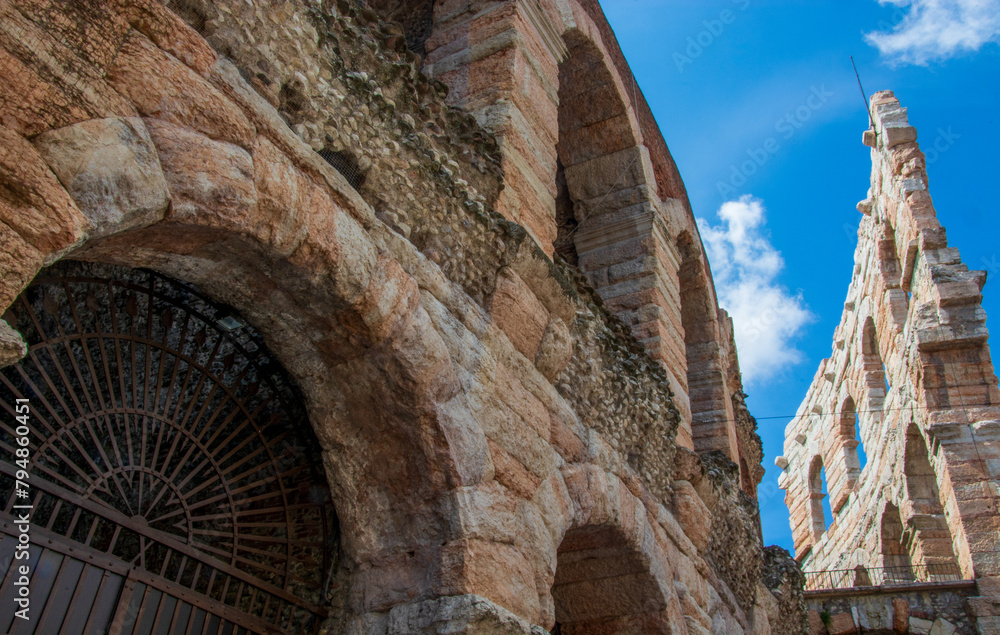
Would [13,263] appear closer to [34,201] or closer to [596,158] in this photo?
[34,201]

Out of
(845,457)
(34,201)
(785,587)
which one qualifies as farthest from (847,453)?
(34,201)

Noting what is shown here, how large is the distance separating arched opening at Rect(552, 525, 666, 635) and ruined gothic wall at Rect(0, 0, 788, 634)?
2cm

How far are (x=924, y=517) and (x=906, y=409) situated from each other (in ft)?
6.07

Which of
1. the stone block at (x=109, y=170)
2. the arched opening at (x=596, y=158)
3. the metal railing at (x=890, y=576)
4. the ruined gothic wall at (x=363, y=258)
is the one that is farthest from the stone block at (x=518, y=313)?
the metal railing at (x=890, y=576)

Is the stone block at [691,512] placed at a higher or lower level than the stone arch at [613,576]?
higher

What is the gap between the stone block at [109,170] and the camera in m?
1.77

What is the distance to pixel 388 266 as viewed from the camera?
2779 millimetres

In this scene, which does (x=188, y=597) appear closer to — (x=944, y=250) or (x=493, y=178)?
(x=493, y=178)

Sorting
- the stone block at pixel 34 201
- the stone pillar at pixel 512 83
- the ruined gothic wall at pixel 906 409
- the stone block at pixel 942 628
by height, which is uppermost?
the ruined gothic wall at pixel 906 409

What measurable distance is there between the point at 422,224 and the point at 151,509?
141 centimetres

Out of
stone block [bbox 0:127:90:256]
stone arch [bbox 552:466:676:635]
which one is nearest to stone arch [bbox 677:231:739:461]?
stone arch [bbox 552:466:676:635]

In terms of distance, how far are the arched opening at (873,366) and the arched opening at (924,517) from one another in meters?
3.23

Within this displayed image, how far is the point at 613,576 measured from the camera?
4430 mm

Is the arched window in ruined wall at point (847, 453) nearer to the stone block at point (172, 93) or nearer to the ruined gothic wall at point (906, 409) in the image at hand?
the ruined gothic wall at point (906, 409)
